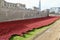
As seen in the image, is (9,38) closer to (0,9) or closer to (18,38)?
(18,38)

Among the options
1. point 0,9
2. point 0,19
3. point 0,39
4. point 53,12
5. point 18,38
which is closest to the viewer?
point 0,39

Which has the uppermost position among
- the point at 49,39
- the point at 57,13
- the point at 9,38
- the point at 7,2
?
the point at 7,2

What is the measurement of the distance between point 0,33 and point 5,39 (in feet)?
1.43

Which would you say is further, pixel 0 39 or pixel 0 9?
pixel 0 9

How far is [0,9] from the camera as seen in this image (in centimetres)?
608

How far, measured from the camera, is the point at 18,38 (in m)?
4.02

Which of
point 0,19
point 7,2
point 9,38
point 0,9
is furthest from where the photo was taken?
point 7,2

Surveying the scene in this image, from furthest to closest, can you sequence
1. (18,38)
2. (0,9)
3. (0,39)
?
1. (0,9)
2. (18,38)
3. (0,39)

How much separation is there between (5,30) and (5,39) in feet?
2.38

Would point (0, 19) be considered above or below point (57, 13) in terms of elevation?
above

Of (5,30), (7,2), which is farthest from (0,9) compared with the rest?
(5,30)

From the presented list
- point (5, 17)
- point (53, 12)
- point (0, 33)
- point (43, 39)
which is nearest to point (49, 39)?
point (43, 39)

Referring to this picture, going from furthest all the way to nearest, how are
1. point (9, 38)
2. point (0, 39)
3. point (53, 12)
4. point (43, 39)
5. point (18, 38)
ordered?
point (53, 12), point (43, 39), point (18, 38), point (9, 38), point (0, 39)

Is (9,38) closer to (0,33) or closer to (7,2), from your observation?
(0,33)
